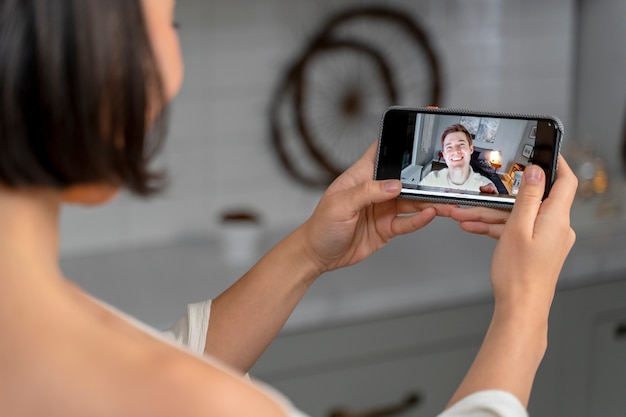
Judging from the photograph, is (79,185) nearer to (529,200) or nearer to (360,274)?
(529,200)

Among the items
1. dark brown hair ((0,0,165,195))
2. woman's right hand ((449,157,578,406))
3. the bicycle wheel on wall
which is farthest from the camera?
the bicycle wheel on wall

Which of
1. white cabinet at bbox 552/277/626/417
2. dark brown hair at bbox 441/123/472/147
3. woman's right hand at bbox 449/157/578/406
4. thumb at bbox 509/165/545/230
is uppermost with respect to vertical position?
dark brown hair at bbox 441/123/472/147

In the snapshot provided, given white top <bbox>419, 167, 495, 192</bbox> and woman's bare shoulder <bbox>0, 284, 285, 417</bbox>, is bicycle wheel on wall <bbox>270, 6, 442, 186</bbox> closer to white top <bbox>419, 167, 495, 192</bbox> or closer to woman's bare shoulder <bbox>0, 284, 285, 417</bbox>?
white top <bbox>419, 167, 495, 192</bbox>

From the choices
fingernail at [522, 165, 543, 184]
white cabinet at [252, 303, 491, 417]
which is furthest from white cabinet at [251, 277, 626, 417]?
fingernail at [522, 165, 543, 184]

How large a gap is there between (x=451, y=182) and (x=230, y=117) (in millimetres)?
1127

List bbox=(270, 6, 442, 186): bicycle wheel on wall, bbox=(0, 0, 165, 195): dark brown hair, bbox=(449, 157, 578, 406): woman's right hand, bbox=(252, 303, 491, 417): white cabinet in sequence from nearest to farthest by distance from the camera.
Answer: bbox=(0, 0, 165, 195): dark brown hair
bbox=(449, 157, 578, 406): woman's right hand
bbox=(252, 303, 491, 417): white cabinet
bbox=(270, 6, 442, 186): bicycle wheel on wall

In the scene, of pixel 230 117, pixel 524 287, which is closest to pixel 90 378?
pixel 524 287

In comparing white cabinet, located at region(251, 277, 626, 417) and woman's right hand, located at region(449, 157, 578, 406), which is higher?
woman's right hand, located at region(449, 157, 578, 406)

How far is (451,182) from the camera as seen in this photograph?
114cm

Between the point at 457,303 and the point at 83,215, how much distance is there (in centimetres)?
85

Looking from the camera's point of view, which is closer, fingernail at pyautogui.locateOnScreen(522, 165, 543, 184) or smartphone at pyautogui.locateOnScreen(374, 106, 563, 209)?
fingernail at pyautogui.locateOnScreen(522, 165, 543, 184)

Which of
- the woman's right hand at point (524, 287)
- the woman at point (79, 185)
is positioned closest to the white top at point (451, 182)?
the woman's right hand at point (524, 287)

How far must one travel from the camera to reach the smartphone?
110cm

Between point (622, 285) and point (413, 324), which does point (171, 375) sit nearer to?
point (413, 324)
